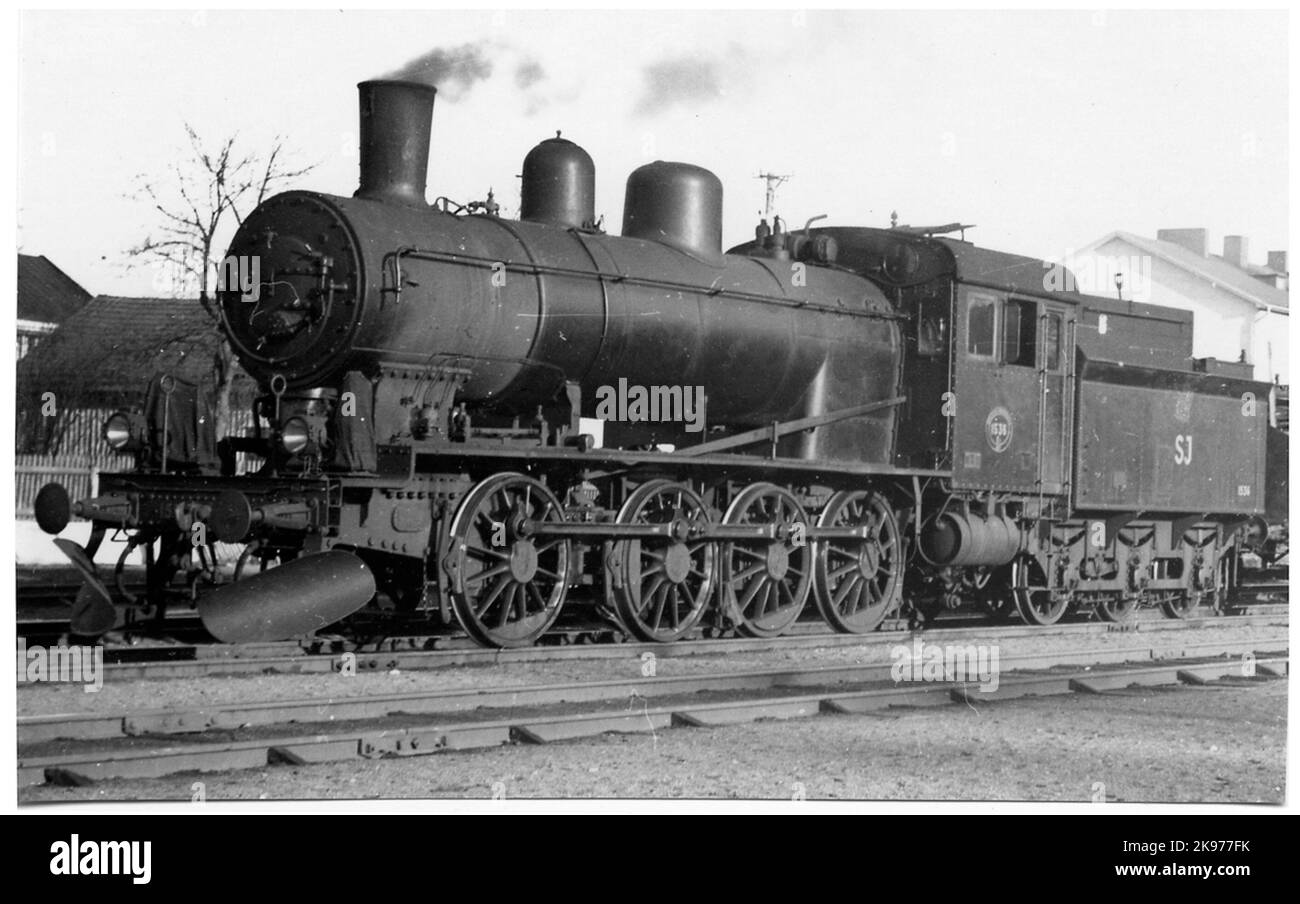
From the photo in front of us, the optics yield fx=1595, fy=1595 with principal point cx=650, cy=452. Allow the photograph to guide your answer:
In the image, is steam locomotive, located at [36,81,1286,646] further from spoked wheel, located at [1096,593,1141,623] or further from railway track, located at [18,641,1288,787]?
railway track, located at [18,641,1288,787]

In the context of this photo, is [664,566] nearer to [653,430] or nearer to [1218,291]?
[653,430]

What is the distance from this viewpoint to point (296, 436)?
10242 mm

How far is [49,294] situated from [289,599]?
15400 mm

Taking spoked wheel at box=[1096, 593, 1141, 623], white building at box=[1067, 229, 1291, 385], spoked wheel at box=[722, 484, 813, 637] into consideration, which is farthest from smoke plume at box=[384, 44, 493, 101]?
white building at box=[1067, 229, 1291, 385]

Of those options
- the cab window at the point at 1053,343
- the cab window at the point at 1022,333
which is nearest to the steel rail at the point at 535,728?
the cab window at the point at 1022,333

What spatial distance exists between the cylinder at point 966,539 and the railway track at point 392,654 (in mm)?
673

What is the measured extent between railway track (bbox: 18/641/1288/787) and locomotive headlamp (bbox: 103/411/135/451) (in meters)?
3.44

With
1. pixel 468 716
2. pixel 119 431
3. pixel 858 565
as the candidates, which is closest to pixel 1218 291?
pixel 858 565

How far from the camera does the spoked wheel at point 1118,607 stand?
16.0 m

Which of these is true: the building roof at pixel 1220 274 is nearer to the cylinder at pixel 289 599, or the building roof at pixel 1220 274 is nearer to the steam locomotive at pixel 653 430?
the steam locomotive at pixel 653 430
